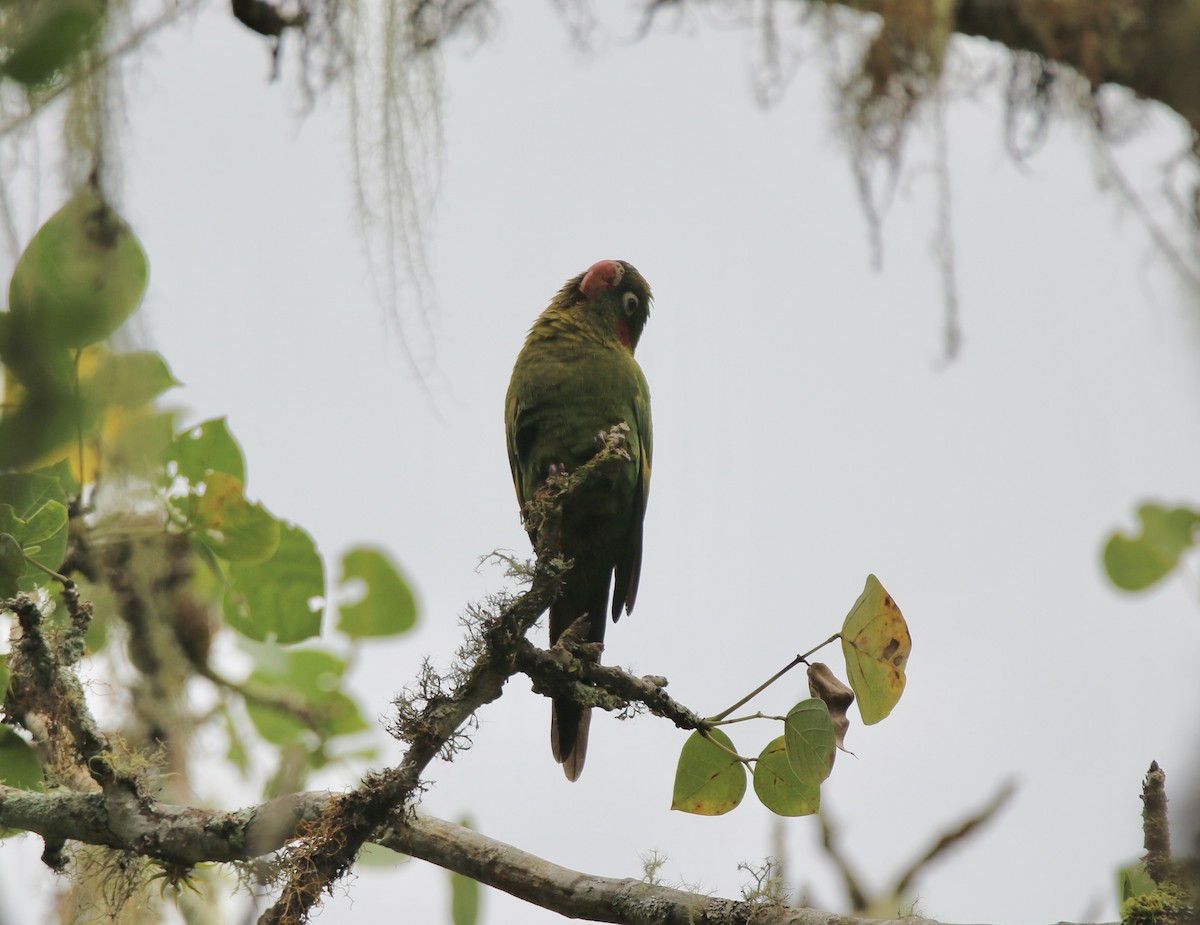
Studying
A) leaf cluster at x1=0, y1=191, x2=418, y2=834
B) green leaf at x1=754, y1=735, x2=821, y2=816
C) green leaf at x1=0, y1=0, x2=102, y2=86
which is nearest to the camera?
green leaf at x1=0, y1=0, x2=102, y2=86

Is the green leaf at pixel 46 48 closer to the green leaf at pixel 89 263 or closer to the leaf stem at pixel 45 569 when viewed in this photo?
the green leaf at pixel 89 263

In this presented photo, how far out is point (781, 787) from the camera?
1715 mm

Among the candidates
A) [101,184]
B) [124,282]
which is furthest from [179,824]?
[101,184]

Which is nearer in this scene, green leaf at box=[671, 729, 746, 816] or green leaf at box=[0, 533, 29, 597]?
green leaf at box=[0, 533, 29, 597]

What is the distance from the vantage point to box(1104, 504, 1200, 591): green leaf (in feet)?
7.00

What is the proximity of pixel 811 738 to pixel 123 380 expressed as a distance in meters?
1.06

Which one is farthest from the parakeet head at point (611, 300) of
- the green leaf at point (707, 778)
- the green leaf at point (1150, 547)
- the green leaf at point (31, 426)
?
the green leaf at point (31, 426)

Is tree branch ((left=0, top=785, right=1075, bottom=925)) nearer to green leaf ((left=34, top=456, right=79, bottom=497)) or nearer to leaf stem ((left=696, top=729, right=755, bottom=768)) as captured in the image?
leaf stem ((left=696, top=729, right=755, bottom=768))

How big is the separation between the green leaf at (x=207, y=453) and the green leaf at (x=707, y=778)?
1.03 meters

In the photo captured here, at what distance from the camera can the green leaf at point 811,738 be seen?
1617 mm

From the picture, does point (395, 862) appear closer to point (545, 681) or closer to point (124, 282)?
point (545, 681)

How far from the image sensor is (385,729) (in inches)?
68.1

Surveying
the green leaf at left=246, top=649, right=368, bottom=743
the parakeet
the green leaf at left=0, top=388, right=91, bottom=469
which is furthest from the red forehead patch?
the green leaf at left=0, top=388, right=91, bottom=469

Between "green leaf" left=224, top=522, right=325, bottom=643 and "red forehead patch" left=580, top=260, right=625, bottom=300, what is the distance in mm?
1336
